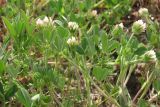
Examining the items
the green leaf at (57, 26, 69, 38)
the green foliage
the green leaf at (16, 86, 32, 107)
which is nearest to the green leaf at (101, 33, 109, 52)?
the green foliage

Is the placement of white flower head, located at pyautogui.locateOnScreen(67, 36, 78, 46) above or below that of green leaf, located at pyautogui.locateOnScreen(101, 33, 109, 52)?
above

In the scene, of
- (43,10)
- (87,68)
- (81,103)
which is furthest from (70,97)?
(43,10)

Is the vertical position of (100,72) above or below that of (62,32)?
below

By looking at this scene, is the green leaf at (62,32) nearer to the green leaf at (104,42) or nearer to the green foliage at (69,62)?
the green foliage at (69,62)

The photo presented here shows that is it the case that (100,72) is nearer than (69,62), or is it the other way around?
(100,72)

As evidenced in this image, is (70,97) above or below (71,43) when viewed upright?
below

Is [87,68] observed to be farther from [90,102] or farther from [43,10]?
[43,10]

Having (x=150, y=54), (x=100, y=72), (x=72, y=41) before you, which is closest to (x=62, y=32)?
(x=72, y=41)

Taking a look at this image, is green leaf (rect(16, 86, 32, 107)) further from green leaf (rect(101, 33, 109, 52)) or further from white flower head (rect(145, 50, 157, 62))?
white flower head (rect(145, 50, 157, 62))

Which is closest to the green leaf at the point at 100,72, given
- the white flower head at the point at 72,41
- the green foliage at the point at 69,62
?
the green foliage at the point at 69,62

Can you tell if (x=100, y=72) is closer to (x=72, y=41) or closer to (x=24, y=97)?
(x=72, y=41)

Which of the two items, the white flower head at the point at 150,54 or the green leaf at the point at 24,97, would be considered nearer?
the green leaf at the point at 24,97
